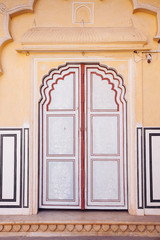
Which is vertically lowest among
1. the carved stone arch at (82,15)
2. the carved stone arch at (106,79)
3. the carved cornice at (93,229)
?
the carved cornice at (93,229)

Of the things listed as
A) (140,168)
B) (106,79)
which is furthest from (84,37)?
(140,168)

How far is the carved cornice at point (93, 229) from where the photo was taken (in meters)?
3.63

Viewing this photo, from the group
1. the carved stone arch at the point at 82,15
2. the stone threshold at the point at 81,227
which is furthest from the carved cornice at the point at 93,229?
the carved stone arch at the point at 82,15

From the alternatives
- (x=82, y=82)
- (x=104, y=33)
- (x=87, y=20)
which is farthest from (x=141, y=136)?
(x=87, y=20)

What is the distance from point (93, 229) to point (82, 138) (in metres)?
1.27

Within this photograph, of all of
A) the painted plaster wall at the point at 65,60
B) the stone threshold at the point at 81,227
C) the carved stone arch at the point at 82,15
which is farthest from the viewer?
the carved stone arch at the point at 82,15

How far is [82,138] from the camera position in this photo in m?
4.11

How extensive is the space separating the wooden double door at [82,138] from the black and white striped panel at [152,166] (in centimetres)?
32

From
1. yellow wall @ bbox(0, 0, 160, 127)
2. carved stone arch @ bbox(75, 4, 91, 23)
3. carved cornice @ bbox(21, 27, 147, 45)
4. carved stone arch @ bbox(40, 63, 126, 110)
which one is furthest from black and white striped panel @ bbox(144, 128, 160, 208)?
carved stone arch @ bbox(75, 4, 91, 23)

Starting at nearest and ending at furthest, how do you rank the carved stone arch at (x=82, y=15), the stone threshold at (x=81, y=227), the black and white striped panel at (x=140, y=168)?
the stone threshold at (x=81, y=227) → the black and white striped panel at (x=140, y=168) → the carved stone arch at (x=82, y=15)

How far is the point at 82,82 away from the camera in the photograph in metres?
4.16

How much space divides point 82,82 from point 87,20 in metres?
0.92

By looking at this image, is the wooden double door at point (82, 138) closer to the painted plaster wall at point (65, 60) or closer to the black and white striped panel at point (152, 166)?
the painted plaster wall at point (65, 60)

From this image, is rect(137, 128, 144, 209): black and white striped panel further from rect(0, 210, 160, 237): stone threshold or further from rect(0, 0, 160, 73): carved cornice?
rect(0, 0, 160, 73): carved cornice
